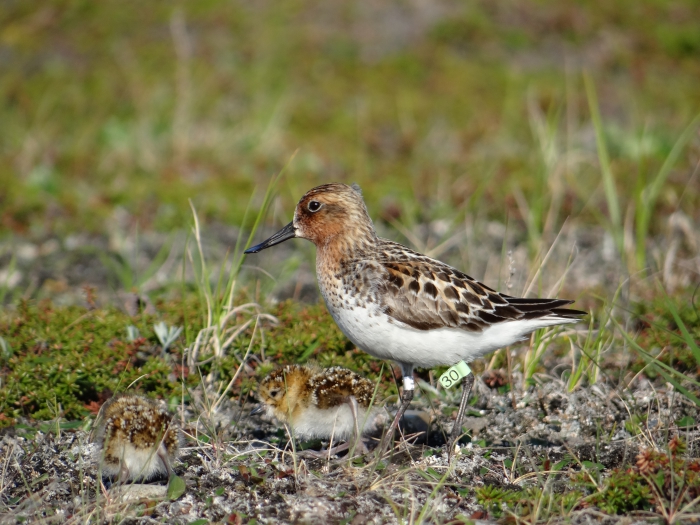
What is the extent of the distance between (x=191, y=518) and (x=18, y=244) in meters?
5.60

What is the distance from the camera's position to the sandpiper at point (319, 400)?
5.13 m

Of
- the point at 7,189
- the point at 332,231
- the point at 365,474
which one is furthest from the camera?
the point at 7,189

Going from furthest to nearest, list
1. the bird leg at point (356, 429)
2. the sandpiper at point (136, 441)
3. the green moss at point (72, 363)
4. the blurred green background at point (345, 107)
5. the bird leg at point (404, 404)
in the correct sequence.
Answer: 1. the blurred green background at point (345, 107)
2. the green moss at point (72, 363)
3. the bird leg at point (404, 404)
4. the bird leg at point (356, 429)
5. the sandpiper at point (136, 441)

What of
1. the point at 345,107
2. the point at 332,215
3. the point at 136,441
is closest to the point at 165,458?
the point at 136,441

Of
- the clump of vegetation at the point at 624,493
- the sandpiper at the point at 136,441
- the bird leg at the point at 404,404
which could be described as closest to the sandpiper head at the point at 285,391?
the bird leg at the point at 404,404

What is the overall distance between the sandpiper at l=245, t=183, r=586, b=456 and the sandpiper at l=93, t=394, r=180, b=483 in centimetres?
127

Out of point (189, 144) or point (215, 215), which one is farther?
point (189, 144)

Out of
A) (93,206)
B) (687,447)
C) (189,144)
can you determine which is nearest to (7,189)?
(93,206)

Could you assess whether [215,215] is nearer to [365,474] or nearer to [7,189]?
[7,189]

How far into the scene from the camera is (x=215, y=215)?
9797mm

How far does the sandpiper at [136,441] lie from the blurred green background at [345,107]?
446cm

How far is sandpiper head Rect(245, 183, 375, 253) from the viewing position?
18.7ft

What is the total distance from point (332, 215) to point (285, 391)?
1.28 metres

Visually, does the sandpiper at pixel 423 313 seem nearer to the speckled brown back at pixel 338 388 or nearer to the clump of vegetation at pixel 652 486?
the speckled brown back at pixel 338 388
